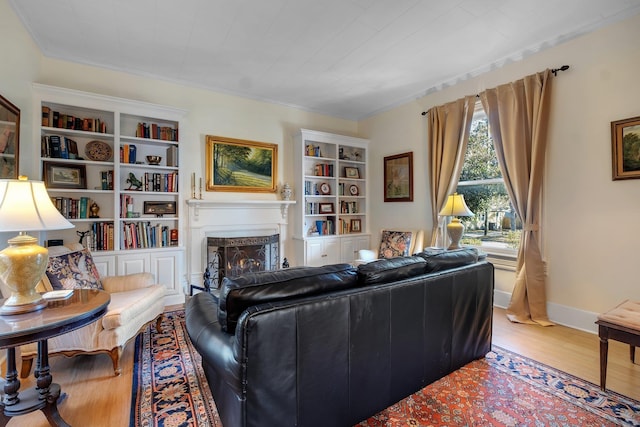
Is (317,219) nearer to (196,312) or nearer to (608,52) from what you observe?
(196,312)

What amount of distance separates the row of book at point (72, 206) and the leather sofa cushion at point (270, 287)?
2.86 m

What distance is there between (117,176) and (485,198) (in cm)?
443

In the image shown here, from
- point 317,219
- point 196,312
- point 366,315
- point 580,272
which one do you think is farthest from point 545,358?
point 317,219

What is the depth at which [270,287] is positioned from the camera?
4.48 ft

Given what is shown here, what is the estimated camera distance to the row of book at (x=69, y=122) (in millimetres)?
3053

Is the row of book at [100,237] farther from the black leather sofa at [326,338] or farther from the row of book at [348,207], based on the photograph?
the row of book at [348,207]

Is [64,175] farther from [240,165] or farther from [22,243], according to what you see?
[22,243]

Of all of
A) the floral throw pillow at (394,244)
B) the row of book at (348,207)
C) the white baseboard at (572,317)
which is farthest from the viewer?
the row of book at (348,207)

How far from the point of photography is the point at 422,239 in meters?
4.18

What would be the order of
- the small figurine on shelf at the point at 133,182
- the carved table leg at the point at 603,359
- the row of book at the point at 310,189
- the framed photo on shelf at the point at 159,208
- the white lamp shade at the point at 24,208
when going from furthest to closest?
the row of book at the point at 310,189 < the framed photo on shelf at the point at 159,208 < the small figurine on shelf at the point at 133,182 < the carved table leg at the point at 603,359 < the white lamp shade at the point at 24,208

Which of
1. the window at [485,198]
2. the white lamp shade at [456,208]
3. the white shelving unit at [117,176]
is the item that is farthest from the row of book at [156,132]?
the window at [485,198]

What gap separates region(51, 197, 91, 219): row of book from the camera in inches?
121

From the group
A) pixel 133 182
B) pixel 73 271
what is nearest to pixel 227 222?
pixel 133 182

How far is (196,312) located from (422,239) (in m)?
3.34
